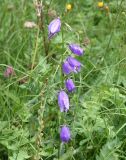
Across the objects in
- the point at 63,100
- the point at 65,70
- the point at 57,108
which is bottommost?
the point at 57,108

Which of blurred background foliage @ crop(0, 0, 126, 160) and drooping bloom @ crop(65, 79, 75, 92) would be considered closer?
drooping bloom @ crop(65, 79, 75, 92)

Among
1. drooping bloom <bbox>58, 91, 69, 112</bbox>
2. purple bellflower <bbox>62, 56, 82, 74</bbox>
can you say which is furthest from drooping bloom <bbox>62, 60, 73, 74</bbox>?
drooping bloom <bbox>58, 91, 69, 112</bbox>

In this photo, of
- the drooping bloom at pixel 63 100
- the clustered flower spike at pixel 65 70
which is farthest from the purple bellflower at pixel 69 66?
the drooping bloom at pixel 63 100

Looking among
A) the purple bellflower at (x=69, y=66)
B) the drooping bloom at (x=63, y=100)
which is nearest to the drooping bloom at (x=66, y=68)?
the purple bellflower at (x=69, y=66)

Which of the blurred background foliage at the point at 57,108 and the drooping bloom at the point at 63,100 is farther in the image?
the blurred background foliage at the point at 57,108

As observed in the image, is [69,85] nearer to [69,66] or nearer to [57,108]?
[69,66]

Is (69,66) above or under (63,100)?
above

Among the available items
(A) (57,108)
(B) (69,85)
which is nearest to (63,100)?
(B) (69,85)

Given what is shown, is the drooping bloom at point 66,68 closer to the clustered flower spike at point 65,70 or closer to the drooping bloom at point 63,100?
the clustered flower spike at point 65,70

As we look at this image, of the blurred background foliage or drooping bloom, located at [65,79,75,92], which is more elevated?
drooping bloom, located at [65,79,75,92]

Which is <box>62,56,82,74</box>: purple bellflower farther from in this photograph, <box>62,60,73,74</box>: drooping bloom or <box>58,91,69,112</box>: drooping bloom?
<box>58,91,69,112</box>: drooping bloom

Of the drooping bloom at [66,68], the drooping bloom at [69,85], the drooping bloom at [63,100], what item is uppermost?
the drooping bloom at [66,68]

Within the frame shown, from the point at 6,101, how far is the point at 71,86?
1.94 ft

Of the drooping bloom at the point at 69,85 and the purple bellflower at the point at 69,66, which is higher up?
the purple bellflower at the point at 69,66
